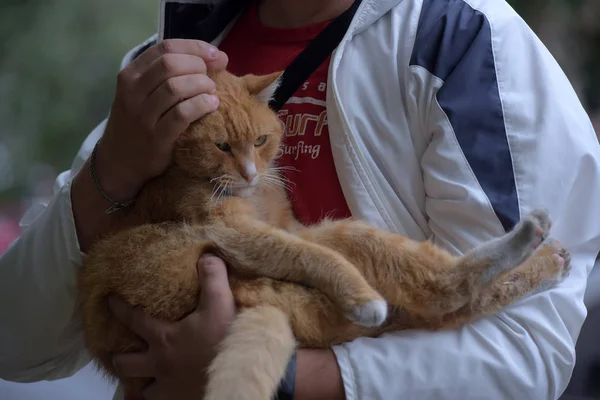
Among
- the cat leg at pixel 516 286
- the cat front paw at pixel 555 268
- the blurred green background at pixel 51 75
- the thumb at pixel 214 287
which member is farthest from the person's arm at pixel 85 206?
the blurred green background at pixel 51 75

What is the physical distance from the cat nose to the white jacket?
0.14 meters

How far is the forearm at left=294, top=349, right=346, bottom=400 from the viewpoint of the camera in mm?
849

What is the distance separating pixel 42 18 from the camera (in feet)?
6.25

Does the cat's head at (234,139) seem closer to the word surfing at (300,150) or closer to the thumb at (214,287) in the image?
the word surfing at (300,150)

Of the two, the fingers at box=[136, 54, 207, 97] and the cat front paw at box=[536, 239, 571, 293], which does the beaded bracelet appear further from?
the cat front paw at box=[536, 239, 571, 293]

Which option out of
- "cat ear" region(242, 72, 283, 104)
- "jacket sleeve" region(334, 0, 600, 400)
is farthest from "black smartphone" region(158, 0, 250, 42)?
"jacket sleeve" region(334, 0, 600, 400)

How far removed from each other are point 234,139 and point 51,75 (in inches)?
46.8

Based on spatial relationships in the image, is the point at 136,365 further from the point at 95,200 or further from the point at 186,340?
the point at 95,200

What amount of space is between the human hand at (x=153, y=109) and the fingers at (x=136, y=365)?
0.87 feet

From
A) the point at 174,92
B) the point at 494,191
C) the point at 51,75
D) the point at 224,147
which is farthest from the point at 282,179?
the point at 51,75

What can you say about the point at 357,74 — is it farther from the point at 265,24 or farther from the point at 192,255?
the point at 192,255

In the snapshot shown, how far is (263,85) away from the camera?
1.02m

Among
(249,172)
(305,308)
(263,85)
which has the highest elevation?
(263,85)

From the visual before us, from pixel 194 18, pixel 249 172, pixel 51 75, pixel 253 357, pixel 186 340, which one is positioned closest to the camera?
pixel 253 357
